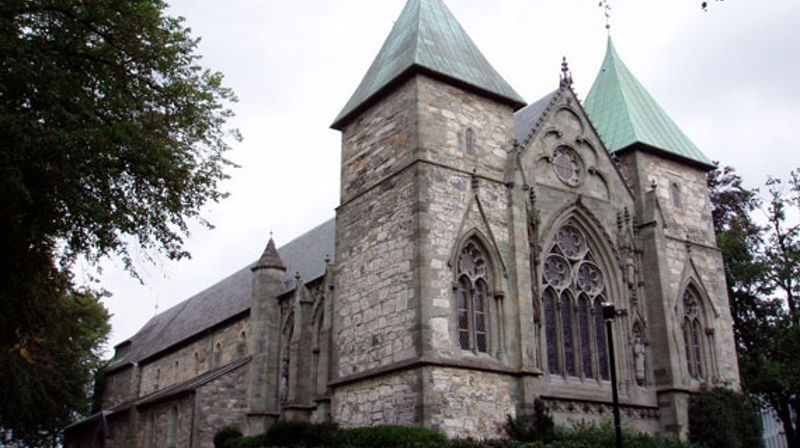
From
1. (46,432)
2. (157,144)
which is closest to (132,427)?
(46,432)

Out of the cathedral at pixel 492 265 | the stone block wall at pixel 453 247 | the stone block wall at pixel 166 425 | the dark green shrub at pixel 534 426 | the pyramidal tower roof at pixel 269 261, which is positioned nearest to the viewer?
the dark green shrub at pixel 534 426

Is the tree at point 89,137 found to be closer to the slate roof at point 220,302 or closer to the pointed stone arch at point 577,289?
the pointed stone arch at point 577,289

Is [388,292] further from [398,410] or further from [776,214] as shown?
[776,214]

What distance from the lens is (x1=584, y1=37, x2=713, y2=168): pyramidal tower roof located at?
80.8 ft

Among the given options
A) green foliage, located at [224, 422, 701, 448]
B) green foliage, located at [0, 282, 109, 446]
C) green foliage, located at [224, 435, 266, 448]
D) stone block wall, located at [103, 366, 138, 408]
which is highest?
stone block wall, located at [103, 366, 138, 408]

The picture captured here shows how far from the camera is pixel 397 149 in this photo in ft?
65.9

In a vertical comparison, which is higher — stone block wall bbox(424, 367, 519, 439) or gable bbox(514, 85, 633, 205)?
gable bbox(514, 85, 633, 205)

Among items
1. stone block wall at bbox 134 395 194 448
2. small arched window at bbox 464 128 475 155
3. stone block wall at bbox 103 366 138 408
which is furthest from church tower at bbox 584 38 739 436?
stone block wall at bbox 103 366 138 408

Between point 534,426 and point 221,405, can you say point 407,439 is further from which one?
point 221,405

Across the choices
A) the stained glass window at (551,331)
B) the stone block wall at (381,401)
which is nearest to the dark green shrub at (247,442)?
the stone block wall at (381,401)

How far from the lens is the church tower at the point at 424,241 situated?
1761cm

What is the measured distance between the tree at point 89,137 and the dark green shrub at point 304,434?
5.30 m

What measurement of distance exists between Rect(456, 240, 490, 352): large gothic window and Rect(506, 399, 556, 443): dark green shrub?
5.87 ft

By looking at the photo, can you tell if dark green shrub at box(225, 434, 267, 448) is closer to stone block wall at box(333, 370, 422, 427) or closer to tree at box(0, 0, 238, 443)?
stone block wall at box(333, 370, 422, 427)
